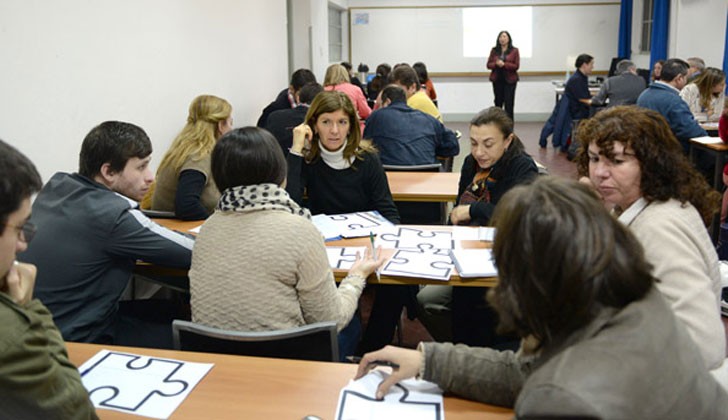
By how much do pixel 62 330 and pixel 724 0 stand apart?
9860mm

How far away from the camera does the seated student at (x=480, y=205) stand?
108 inches

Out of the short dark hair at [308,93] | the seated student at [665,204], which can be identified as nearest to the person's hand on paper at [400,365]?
the seated student at [665,204]

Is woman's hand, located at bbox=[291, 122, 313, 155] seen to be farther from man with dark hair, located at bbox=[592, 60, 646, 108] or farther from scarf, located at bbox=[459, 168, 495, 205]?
man with dark hair, located at bbox=[592, 60, 646, 108]

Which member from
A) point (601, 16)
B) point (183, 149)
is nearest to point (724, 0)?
point (601, 16)

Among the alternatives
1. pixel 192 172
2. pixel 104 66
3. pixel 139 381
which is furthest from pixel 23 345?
pixel 104 66

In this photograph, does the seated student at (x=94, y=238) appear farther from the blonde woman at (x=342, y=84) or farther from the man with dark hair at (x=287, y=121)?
the blonde woman at (x=342, y=84)

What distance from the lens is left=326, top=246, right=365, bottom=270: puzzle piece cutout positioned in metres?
2.47

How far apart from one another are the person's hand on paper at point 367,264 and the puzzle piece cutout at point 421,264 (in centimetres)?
3

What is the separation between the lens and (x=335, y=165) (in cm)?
328

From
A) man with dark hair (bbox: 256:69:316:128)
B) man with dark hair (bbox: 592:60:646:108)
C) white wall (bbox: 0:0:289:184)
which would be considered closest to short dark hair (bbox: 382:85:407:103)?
man with dark hair (bbox: 256:69:316:128)

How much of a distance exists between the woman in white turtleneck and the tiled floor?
2.24ft

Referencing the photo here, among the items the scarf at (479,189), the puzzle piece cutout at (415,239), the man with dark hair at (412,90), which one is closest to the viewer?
the puzzle piece cutout at (415,239)

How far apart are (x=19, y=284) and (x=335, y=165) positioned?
2.11 meters

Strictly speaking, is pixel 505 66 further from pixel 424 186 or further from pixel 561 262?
pixel 561 262
